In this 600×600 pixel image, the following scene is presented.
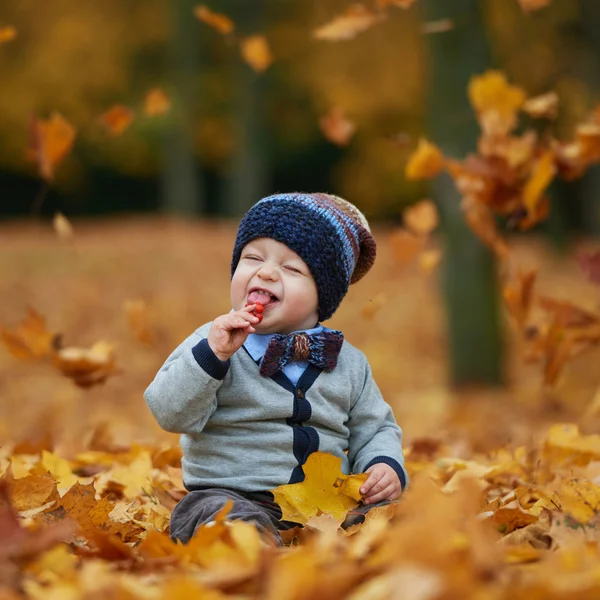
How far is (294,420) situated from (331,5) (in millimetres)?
10466

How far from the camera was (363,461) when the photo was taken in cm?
236

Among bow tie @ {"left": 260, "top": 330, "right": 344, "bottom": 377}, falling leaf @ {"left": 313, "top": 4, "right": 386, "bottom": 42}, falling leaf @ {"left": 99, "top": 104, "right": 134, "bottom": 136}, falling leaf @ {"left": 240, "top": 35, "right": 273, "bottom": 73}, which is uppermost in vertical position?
falling leaf @ {"left": 313, "top": 4, "right": 386, "bottom": 42}

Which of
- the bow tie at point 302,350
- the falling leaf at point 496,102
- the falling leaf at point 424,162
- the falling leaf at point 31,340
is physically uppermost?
the falling leaf at point 496,102

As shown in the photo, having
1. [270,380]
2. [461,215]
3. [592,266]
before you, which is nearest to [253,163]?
[461,215]

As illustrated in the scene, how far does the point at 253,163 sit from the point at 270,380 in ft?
42.8

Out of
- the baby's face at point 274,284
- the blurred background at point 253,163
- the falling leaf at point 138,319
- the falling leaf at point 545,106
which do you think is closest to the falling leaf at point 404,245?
the blurred background at point 253,163

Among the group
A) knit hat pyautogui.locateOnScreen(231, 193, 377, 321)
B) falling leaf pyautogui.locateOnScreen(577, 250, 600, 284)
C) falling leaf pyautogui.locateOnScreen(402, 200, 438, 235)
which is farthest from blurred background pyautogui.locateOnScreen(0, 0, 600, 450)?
knit hat pyautogui.locateOnScreen(231, 193, 377, 321)

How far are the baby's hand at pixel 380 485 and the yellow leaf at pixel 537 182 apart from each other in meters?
1.33

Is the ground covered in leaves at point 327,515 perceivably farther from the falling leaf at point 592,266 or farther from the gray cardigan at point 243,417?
the falling leaf at point 592,266

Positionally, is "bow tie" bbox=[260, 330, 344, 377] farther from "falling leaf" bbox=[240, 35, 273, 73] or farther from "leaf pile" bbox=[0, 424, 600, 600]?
"falling leaf" bbox=[240, 35, 273, 73]

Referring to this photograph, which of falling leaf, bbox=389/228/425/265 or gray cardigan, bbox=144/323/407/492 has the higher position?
gray cardigan, bbox=144/323/407/492

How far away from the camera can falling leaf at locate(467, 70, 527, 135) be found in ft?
11.1

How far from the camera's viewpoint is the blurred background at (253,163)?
6.62m

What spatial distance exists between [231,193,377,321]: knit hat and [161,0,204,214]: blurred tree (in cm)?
1290
